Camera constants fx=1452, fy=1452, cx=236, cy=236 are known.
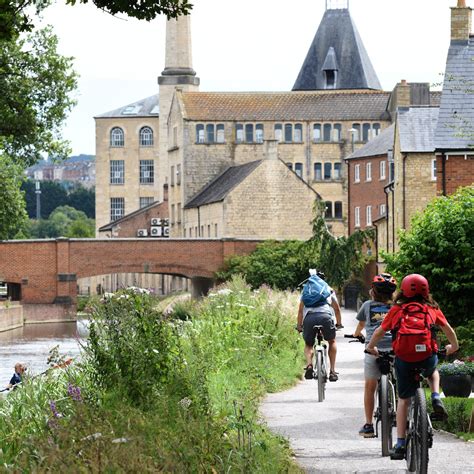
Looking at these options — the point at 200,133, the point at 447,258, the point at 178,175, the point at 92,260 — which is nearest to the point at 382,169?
the point at 92,260

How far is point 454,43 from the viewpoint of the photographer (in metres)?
41.0

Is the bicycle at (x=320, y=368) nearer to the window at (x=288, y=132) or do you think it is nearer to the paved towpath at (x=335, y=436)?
the paved towpath at (x=335, y=436)

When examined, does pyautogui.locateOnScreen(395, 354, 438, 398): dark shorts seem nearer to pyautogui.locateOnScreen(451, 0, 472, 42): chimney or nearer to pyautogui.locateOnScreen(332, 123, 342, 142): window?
pyautogui.locateOnScreen(451, 0, 472, 42): chimney

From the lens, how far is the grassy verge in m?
8.64

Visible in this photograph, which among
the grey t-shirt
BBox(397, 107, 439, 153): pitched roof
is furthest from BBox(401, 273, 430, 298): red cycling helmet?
BBox(397, 107, 439, 153): pitched roof

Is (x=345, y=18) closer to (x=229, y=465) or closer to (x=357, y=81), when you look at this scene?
(x=357, y=81)

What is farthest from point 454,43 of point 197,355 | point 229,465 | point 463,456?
point 229,465

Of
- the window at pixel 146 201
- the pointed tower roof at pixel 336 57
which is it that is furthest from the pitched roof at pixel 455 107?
the window at pixel 146 201

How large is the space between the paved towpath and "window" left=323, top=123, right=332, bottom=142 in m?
87.9

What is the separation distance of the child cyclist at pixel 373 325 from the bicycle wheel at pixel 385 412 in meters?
0.54

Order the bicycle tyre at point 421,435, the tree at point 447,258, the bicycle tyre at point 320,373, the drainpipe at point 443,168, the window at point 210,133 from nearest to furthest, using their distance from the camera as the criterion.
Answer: the bicycle tyre at point 421,435 → the bicycle tyre at point 320,373 → the tree at point 447,258 → the drainpipe at point 443,168 → the window at point 210,133

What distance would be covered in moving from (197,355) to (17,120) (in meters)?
22.5

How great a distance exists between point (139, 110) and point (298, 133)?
36.9 metres

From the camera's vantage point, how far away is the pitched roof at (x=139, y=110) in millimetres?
141625
